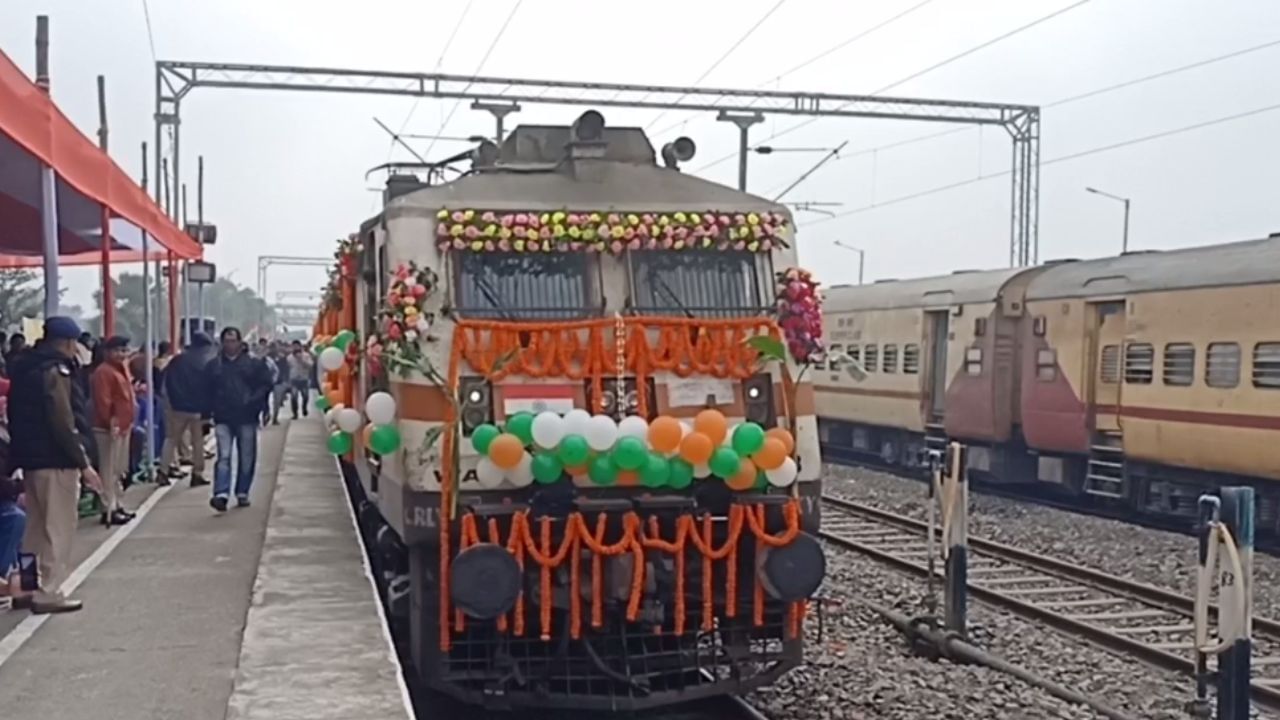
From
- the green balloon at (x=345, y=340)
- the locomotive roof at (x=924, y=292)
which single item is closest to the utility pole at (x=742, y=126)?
the locomotive roof at (x=924, y=292)

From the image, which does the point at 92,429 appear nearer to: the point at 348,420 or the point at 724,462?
the point at 348,420

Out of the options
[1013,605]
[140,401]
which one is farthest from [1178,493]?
[140,401]

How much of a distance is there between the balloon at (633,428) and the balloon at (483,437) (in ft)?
2.03

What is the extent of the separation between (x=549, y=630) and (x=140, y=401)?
10.3 m

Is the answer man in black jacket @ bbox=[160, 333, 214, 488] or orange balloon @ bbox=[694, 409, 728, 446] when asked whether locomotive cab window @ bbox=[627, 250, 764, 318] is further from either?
man in black jacket @ bbox=[160, 333, 214, 488]

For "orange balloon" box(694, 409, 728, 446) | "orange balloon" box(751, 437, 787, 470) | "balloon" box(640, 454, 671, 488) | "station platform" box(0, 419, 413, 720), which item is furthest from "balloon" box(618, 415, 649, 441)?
"station platform" box(0, 419, 413, 720)

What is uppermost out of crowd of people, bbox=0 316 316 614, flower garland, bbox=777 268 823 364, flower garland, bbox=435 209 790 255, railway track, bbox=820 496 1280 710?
flower garland, bbox=435 209 790 255

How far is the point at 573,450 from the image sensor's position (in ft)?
22.8

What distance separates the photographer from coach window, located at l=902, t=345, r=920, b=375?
2214 cm

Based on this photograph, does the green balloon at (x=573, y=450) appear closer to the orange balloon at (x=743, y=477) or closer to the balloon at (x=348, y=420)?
the orange balloon at (x=743, y=477)

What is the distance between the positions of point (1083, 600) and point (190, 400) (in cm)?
883

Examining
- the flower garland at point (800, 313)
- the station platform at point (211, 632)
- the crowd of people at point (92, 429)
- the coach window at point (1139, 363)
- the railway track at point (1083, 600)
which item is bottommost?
the railway track at point (1083, 600)

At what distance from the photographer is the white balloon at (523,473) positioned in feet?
23.0

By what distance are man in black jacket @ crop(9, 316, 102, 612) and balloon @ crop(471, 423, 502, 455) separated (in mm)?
2775
